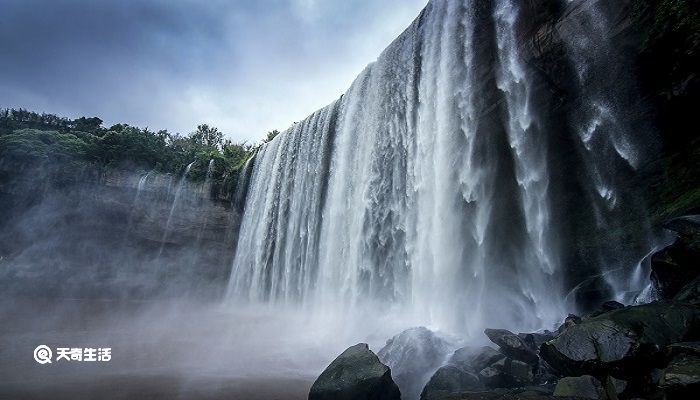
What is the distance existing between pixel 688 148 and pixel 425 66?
8.63 m

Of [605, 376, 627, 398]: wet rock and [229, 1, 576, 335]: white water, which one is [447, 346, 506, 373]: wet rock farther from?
[229, 1, 576, 335]: white water

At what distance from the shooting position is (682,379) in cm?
327

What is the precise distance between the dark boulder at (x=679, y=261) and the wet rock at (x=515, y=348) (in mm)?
2299

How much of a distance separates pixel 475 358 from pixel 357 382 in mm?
2136

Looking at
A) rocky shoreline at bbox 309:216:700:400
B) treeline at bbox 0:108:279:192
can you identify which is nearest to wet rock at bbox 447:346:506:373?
rocky shoreline at bbox 309:216:700:400

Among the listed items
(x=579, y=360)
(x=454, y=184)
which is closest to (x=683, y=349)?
(x=579, y=360)

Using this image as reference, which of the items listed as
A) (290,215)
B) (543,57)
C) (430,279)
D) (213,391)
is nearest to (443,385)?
(213,391)

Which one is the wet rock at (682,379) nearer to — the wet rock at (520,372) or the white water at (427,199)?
the wet rock at (520,372)

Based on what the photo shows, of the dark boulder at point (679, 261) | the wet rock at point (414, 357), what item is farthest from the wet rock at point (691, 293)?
the wet rock at point (414, 357)

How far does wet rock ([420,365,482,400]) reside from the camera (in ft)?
17.9

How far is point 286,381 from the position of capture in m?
7.55

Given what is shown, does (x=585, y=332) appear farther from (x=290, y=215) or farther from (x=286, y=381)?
(x=290, y=215)

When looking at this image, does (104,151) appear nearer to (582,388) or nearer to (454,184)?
(454,184)

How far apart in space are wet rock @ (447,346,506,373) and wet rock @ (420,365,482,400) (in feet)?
0.80
